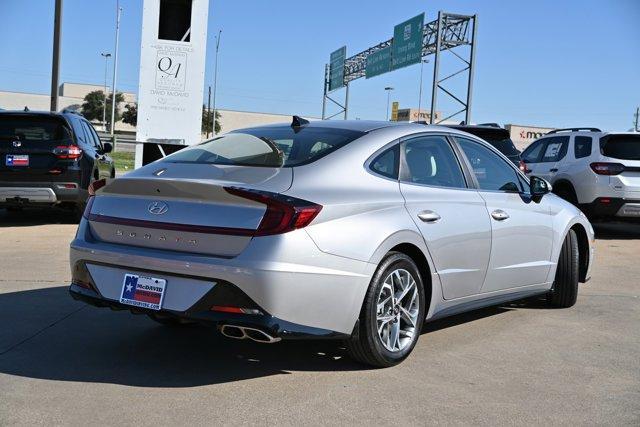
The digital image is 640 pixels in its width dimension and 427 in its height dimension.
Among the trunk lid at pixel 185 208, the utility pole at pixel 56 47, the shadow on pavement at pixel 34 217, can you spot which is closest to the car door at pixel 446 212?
the trunk lid at pixel 185 208

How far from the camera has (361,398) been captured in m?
3.83

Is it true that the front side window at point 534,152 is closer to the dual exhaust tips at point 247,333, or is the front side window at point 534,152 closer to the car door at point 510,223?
the car door at point 510,223

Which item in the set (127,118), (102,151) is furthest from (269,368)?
(127,118)

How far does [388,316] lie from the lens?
4.33 meters

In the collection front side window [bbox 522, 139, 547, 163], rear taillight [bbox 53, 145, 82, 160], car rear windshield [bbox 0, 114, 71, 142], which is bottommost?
rear taillight [bbox 53, 145, 82, 160]

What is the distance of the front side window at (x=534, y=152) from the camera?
13.5 m

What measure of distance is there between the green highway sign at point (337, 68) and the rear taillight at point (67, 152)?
3210 centimetres

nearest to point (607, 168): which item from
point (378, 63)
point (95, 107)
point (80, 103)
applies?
point (378, 63)

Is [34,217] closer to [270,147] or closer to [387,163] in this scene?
[270,147]

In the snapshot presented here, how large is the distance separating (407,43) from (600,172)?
20.2 metres

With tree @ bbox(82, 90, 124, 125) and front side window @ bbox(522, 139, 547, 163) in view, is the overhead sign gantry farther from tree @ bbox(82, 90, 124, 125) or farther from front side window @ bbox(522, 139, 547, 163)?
tree @ bbox(82, 90, 124, 125)

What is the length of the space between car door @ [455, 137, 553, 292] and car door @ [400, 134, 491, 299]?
150mm

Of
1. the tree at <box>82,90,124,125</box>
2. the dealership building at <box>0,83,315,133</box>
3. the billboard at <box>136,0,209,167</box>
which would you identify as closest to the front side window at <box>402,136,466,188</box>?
the billboard at <box>136,0,209,167</box>

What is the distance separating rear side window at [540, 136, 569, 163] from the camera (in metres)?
12.6
